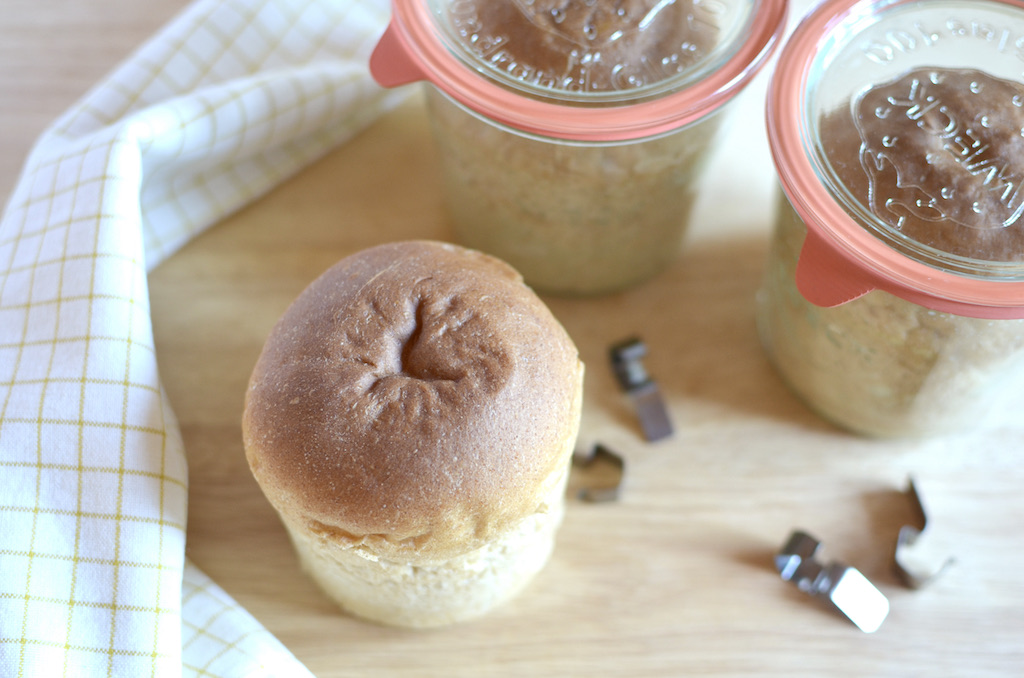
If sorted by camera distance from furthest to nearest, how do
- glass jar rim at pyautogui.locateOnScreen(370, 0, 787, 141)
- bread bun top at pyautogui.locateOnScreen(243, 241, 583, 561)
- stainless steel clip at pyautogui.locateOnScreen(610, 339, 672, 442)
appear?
1. stainless steel clip at pyautogui.locateOnScreen(610, 339, 672, 442)
2. glass jar rim at pyautogui.locateOnScreen(370, 0, 787, 141)
3. bread bun top at pyautogui.locateOnScreen(243, 241, 583, 561)

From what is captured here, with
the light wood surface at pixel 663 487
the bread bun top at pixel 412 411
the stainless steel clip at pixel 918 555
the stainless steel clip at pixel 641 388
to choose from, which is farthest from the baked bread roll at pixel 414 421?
the stainless steel clip at pixel 918 555

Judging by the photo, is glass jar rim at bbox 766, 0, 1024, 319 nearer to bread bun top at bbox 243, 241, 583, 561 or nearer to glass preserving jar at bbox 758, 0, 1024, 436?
glass preserving jar at bbox 758, 0, 1024, 436

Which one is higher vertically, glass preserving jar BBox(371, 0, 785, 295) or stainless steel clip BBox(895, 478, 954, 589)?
glass preserving jar BBox(371, 0, 785, 295)

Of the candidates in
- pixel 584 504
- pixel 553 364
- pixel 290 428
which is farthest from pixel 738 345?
pixel 290 428

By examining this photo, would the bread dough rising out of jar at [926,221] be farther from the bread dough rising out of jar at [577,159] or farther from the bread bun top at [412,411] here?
the bread bun top at [412,411]

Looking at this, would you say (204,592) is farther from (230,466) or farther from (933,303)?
(933,303)

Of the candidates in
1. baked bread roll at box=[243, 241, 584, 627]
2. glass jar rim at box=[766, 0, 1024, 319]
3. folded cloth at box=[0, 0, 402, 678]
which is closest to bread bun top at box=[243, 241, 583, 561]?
baked bread roll at box=[243, 241, 584, 627]
